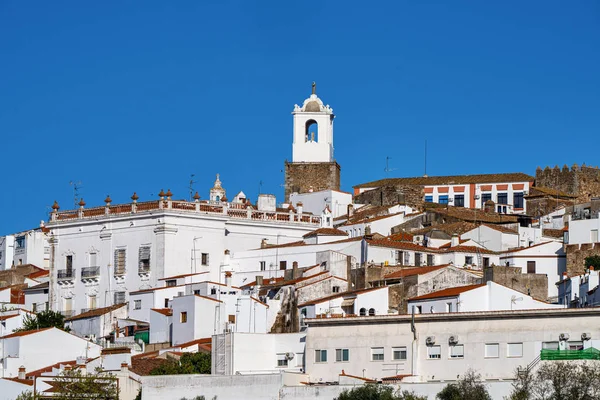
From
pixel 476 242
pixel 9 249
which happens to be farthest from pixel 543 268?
pixel 9 249

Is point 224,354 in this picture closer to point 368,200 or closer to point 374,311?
point 374,311

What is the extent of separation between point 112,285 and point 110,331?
501cm

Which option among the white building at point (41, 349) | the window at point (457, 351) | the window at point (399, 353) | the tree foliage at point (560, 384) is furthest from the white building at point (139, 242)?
the tree foliage at point (560, 384)

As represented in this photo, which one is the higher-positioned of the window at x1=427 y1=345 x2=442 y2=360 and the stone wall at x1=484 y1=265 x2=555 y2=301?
the stone wall at x1=484 y1=265 x2=555 y2=301

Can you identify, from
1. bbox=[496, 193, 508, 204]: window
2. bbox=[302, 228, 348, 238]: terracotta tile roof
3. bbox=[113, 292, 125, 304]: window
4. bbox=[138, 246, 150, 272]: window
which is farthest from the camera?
bbox=[496, 193, 508, 204]: window

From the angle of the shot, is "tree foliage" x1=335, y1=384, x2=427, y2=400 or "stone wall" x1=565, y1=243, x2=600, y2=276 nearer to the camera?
"tree foliage" x1=335, y1=384, x2=427, y2=400

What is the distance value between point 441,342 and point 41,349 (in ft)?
75.9

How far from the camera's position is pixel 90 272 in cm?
8969

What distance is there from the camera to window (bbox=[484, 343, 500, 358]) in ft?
203

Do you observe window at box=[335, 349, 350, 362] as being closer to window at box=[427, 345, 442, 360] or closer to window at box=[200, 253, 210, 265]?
window at box=[427, 345, 442, 360]

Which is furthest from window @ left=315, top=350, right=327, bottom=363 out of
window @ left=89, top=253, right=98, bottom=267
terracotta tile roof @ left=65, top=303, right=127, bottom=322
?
window @ left=89, top=253, right=98, bottom=267

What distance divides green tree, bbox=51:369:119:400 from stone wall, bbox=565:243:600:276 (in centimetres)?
2747

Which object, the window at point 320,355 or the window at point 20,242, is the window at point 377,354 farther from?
the window at point 20,242

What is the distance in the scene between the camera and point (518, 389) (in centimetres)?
5688
